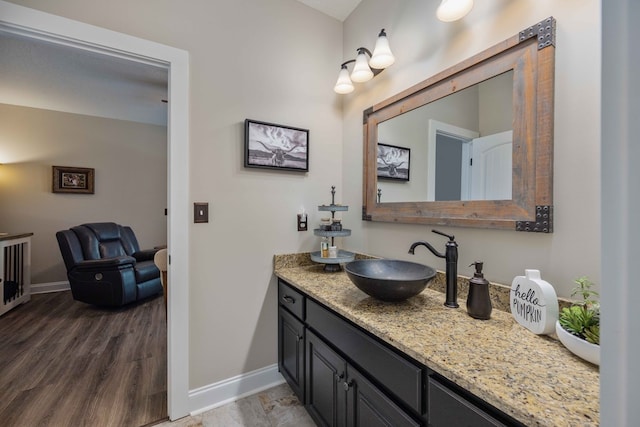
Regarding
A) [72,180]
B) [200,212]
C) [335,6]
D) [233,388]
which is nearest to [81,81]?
[72,180]

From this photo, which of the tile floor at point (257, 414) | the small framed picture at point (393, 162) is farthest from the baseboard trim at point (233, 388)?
the small framed picture at point (393, 162)

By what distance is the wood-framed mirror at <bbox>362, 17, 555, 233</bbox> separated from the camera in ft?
3.19

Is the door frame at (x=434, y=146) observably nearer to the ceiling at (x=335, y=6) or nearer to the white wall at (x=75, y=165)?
the ceiling at (x=335, y=6)

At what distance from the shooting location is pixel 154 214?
4516 millimetres

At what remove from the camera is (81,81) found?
9.80 feet

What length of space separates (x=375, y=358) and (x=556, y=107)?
1.09m

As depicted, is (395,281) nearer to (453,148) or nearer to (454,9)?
(453,148)

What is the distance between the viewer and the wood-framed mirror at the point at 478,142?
97 cm

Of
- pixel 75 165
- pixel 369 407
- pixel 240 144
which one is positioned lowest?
pixel 369 407

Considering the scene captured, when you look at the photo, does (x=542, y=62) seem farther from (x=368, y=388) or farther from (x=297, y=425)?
(x=297, y=425)

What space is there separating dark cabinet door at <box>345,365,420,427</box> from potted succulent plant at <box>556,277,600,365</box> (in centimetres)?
49

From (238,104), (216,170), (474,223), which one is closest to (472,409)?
(474,223)

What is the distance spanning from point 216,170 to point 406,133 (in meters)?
1.15

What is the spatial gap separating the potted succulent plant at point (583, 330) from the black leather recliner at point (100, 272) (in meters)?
3.69
